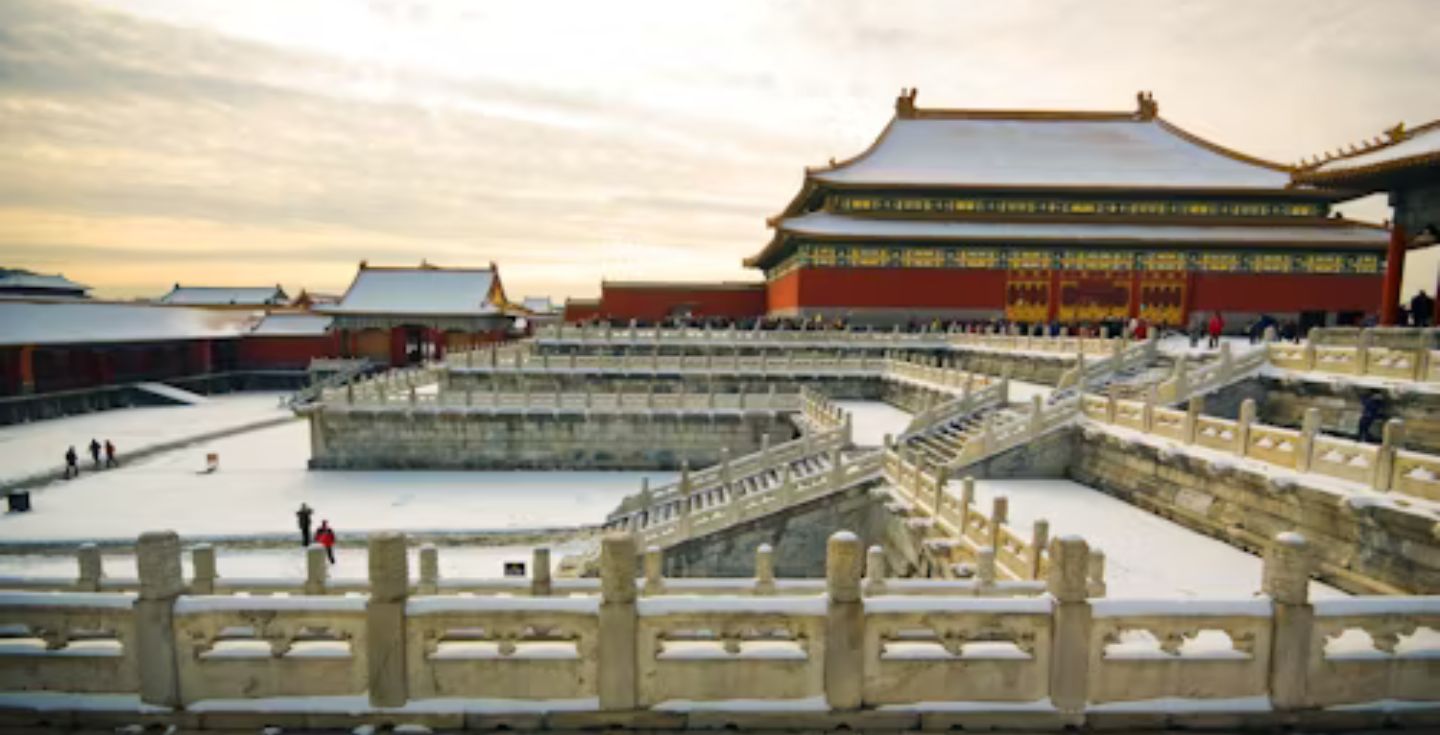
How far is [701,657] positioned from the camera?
557 centimetres

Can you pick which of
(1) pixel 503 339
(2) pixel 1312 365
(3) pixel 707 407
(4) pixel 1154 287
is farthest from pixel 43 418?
(4) pixel 1154 287

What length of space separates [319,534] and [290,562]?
6.11 ft

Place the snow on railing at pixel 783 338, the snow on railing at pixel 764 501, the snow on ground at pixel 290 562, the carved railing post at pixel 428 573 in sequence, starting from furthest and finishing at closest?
the snow on railing at pixel 783 338 < the snow on ground at pixel 290 562 < the snow on railing at pixel 764 501 < the carved railing post at pixel 428 573

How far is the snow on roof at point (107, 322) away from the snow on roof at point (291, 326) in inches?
55.5

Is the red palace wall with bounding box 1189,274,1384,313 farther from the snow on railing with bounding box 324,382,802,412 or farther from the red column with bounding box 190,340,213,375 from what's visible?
the red column with bounding box 190,340,213,375

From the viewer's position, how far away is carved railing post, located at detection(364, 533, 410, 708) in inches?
215

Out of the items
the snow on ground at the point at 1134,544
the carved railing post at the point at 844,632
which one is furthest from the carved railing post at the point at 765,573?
the snow on ground at the point at 1134,544

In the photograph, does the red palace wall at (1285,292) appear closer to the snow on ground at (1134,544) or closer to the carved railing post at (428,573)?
the snow on ground at (1134,544)

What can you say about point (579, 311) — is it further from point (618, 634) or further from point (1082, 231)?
point (618, 634)

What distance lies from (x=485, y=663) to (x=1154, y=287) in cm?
4369

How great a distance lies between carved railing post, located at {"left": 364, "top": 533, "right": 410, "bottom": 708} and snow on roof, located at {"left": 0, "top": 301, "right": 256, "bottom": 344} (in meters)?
44.3

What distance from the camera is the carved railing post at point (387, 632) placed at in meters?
5.47

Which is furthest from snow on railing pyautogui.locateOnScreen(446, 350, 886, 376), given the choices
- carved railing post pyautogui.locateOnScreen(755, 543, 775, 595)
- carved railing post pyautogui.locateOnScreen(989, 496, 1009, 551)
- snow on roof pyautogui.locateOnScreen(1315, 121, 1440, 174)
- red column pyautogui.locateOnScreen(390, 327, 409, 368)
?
carved railing post pyautogui.locateOnScreen(755, 543, 775, 595)

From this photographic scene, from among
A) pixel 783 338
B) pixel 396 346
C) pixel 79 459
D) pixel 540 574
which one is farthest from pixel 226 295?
pixel 540 574
